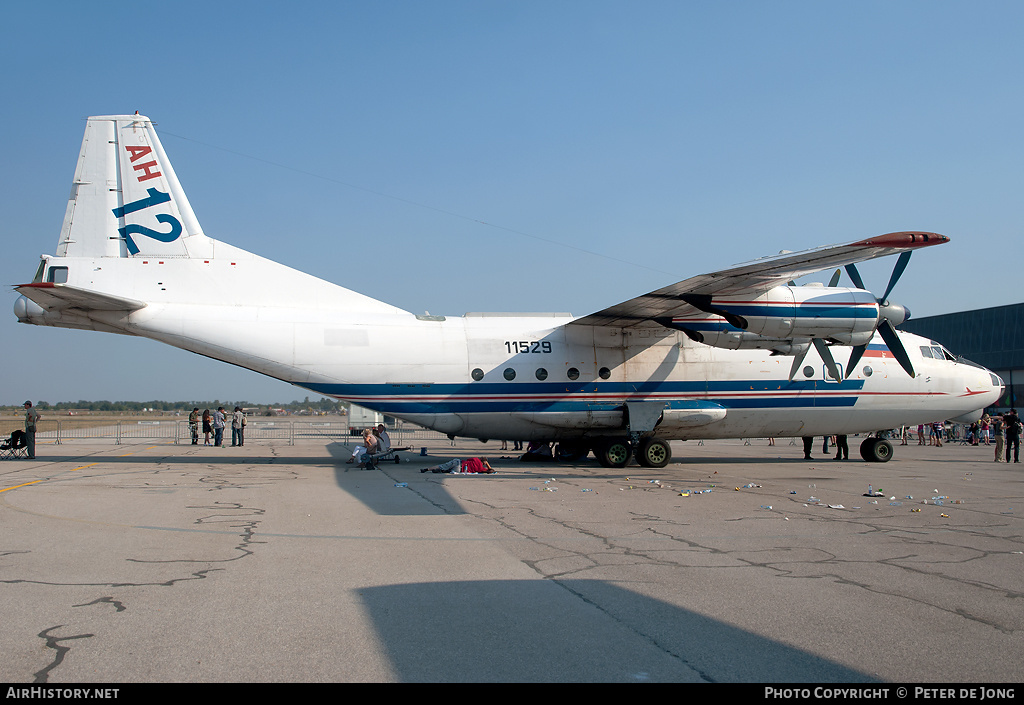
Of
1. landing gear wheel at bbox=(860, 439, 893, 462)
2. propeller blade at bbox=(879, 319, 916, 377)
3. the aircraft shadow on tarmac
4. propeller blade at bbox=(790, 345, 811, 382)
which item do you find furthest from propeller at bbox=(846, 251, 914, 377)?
the aircraft shadow on tarmac

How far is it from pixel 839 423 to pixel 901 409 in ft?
6.67

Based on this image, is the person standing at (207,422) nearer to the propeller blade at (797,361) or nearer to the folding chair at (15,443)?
the folding chair at (15,443)

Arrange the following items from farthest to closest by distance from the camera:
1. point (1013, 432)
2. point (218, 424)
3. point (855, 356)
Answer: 1. point (218, 424)
2. point (1013, 432)
3. point (855, 356)

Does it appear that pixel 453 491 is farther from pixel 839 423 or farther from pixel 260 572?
pixel 839 423

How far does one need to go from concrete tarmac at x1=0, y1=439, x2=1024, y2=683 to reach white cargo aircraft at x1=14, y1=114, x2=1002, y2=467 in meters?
4.78

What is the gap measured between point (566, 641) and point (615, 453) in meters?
14.4

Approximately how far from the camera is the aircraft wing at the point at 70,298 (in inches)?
600

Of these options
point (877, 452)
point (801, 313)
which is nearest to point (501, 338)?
point (801, 313)

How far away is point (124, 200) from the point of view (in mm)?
17250

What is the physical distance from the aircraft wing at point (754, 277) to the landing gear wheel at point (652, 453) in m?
3.30

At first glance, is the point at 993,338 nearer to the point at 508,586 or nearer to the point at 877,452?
the point at 877,452

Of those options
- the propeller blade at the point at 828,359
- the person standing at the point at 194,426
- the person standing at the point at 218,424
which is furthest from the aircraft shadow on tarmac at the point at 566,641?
the person standing at the point at 194,426

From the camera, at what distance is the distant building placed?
5288cm
